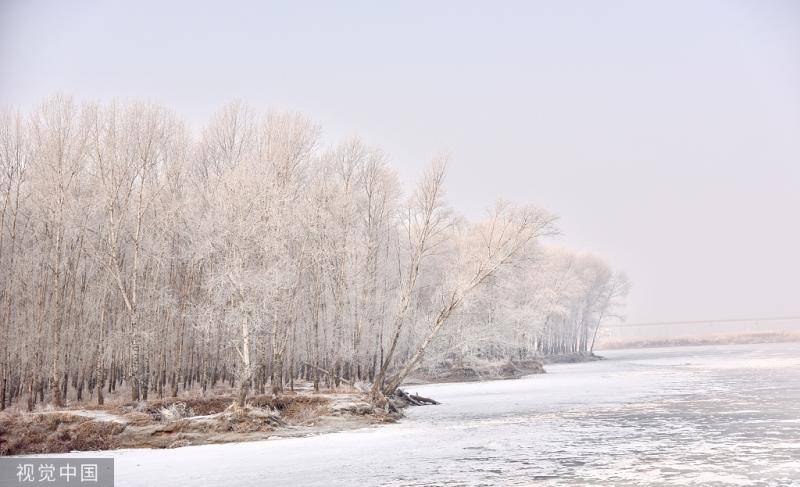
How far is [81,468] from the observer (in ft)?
51.0

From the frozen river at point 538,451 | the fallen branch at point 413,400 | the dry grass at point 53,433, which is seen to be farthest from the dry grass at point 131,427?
the fallen branch at point 413,400

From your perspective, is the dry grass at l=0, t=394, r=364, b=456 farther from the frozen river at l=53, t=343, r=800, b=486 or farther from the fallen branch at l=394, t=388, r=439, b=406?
the fallen branch at l=394, t=388, r=439, b=406

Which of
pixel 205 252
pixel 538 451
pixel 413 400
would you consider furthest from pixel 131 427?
pixel 413 400

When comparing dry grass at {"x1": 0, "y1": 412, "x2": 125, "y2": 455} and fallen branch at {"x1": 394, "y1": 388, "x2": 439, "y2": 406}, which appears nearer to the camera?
dry grass at {"x1": 0, "y1": 412, "x2": 125, "y2": 455}

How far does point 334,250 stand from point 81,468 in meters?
19.7

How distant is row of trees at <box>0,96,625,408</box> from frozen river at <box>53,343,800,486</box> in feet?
20.2

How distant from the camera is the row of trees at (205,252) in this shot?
83.8ft

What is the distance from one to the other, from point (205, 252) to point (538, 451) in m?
15.3

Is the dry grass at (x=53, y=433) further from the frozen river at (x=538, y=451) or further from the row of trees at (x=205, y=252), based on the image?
the row of trees at (x=205, y=252)

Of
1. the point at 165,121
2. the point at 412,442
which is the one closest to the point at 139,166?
the point at 165,121

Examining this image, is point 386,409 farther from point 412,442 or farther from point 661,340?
point 661,340

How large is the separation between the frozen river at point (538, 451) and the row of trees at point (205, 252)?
20.2 ft

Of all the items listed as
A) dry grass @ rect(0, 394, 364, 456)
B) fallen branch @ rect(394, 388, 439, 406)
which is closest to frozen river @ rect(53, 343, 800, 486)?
dry grass @ rect(0, 394, 364, 456)

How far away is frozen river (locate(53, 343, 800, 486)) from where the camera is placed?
40.1ft
